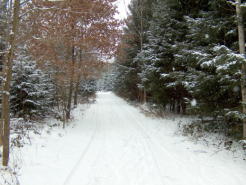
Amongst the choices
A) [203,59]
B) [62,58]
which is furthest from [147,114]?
[203,59]

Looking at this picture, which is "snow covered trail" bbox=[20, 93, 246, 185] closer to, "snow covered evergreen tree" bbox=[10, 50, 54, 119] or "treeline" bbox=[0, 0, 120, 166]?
"snow covered evergreen tree" bbox=[10, 50, 54, 119]

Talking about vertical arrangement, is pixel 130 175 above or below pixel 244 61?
below

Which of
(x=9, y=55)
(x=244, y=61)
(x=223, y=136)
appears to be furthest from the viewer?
(x=223, y=136)

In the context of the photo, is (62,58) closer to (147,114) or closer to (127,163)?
(147,114)

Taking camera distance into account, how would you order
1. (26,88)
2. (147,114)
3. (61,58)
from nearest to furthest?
1. (26,88)
2. (61,58)
3. (147,114)

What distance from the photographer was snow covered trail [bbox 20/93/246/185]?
406cm

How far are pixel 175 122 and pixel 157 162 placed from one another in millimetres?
5672

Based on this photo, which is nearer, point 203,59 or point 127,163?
point 127,163

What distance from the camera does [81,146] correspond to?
6559 mm

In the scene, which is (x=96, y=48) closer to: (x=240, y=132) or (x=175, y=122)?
(x=175, y=122)

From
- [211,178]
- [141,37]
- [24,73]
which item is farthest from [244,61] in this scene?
[141,37]

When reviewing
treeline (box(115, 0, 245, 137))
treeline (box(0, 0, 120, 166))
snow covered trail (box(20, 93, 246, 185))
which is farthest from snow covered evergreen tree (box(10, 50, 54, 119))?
treeline (box(115, 0, 245, 137))

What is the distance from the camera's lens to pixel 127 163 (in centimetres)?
502

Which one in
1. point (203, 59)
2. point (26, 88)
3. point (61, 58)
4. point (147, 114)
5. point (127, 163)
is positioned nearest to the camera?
point (127, 163)
